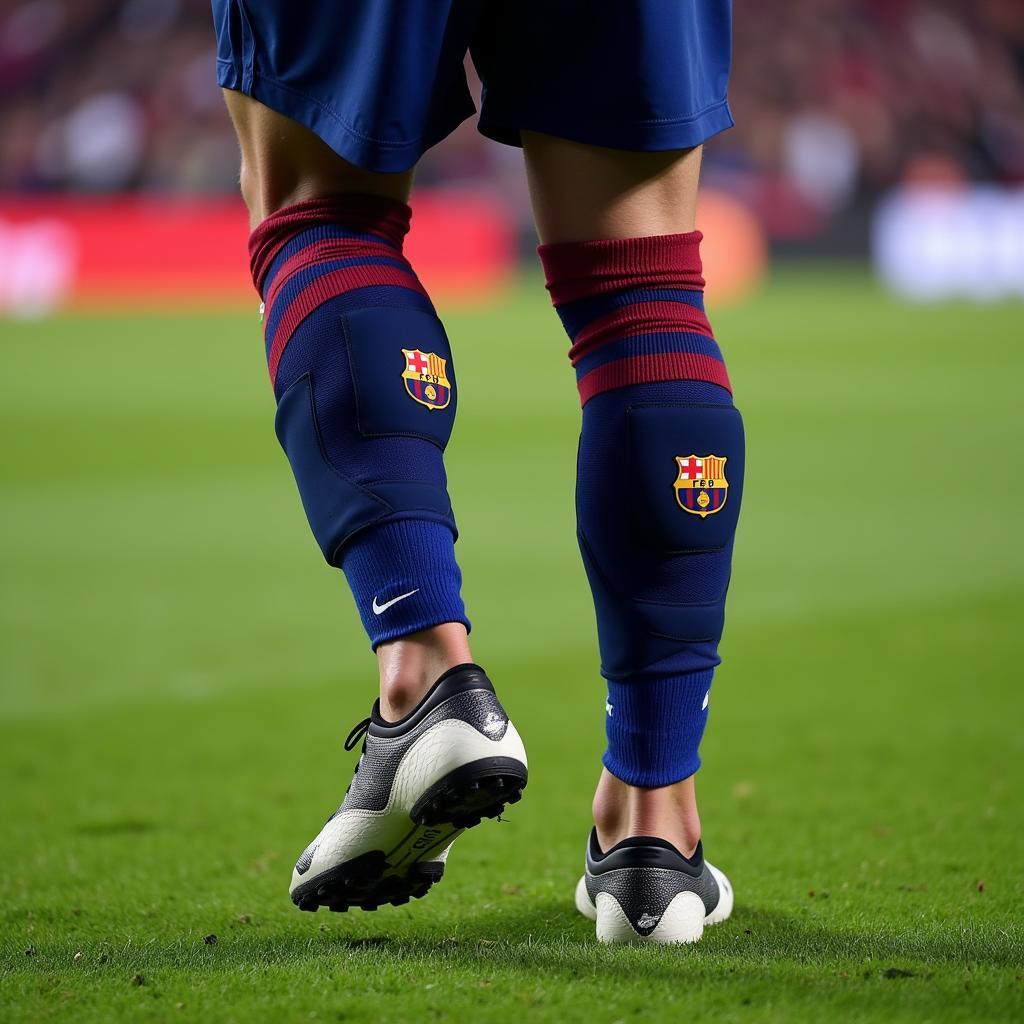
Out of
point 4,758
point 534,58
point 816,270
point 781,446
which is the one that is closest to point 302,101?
point 534,58

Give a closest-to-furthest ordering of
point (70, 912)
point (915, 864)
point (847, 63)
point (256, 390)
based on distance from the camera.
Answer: point (70, 912) < point (915, 864) < point (256, 390) < point (847, 63)

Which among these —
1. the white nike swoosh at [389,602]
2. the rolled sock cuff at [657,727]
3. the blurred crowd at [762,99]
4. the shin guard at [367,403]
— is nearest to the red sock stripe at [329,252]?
the shin guard at [367,403]

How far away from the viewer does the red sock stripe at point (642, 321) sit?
133 centimetres

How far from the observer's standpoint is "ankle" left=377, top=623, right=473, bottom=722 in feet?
3.84

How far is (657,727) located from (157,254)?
14484mm

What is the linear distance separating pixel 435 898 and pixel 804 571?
2512mm

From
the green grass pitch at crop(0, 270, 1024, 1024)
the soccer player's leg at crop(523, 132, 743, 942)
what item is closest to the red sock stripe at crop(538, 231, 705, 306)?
the soccer player's leg at crop(523, 132, 743, 942)

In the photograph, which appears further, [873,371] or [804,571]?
[873,371]

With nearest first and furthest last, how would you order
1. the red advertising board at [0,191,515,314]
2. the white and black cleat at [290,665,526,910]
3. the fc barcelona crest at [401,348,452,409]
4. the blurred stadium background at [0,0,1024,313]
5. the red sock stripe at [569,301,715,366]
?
the white and black cleat at [290,665,526,910], the fc barcelona crest at [401,348,452,409], the red sock stripe at [569,301,715,366], the red advertising board at [0,191,515,314], the blurred stadium background at [0,0,1024,313]

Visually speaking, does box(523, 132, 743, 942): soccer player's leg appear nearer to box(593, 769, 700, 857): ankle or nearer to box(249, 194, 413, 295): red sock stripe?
box(593, 769, 700, 857): ankle

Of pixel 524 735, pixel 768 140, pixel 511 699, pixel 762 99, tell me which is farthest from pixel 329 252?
pixel 762 99

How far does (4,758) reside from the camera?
7.71 feet

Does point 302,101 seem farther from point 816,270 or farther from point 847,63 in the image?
point 847,63

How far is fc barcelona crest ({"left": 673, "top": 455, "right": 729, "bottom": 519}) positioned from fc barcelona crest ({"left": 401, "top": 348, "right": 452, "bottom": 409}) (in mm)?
202
